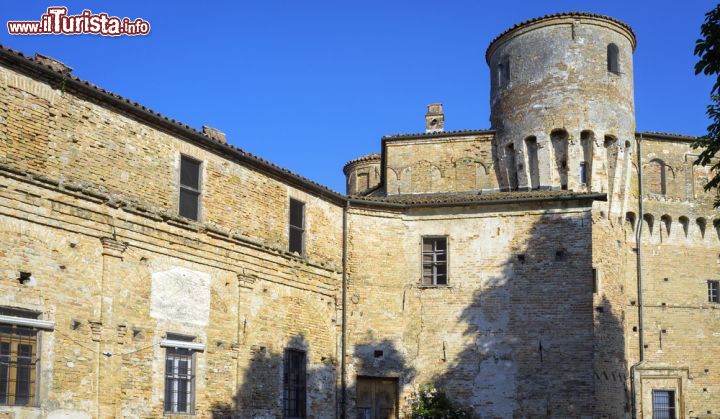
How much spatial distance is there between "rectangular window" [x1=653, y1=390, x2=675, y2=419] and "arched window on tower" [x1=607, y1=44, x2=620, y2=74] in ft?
34.6

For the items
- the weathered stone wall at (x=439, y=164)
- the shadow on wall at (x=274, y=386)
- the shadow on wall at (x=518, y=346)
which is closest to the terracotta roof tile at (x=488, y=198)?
the shadow on wall at (x=518, y=346)

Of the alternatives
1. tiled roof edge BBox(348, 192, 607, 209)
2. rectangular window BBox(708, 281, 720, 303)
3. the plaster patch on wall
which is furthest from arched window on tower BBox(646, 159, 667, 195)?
the plaster patch on wall

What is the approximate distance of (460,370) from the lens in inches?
859

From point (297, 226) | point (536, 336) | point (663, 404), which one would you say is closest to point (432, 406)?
point (536, 336)

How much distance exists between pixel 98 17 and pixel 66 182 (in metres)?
3.97

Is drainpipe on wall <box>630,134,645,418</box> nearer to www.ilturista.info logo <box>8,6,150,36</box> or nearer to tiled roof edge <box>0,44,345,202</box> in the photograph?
tiled roof edge <box>0,44,345,202</box>

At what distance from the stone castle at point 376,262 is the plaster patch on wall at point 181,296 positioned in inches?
1.9

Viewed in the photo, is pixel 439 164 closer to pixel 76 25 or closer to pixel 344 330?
pixel 344 330

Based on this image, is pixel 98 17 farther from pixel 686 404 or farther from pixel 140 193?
pixel 686 404

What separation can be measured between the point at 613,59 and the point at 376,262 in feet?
35.8

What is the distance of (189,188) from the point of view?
1803 cm

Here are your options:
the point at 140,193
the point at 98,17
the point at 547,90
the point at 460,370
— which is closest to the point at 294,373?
the point at 460,370

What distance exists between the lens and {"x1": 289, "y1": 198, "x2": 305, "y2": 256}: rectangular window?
2098 cm

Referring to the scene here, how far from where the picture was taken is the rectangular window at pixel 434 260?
22734mm
